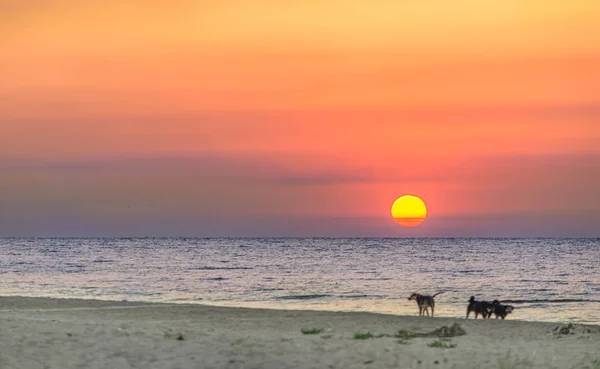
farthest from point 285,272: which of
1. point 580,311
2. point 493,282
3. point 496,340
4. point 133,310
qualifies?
point 496,340

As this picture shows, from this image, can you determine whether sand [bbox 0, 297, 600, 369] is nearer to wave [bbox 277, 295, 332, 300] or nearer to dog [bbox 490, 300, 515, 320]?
dog [bbox 490, 300, 515, 320]

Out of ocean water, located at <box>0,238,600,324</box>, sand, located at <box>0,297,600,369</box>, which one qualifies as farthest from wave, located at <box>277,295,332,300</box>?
sand, located at <box>0,297,600,369</box>

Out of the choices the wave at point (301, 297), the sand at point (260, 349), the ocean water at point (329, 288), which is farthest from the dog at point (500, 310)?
the wave at point (301, 297)

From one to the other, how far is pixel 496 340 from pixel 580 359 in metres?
3.63

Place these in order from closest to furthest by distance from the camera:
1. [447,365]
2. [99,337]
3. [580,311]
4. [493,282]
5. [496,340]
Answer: [447,365], [99,337], [496,340], [580,311], [493,282]

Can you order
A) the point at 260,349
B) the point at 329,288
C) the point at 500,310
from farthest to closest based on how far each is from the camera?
the point at 329,288, the point at 500,310, the point at 260,349

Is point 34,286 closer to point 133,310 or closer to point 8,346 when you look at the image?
point 133,310

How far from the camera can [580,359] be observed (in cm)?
1769

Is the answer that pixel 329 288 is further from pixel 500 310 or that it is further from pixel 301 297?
pixel 500 310

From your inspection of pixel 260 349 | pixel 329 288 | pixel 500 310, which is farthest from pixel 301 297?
pixel 260 349

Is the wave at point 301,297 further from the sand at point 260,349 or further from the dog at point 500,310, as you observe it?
the sand at point 260,349

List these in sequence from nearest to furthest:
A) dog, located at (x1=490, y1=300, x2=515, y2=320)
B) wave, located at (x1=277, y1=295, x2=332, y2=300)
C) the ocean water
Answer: dog, located at (x1=490, y1=300, x2=515, y2=320)
the ocean water
wave, located at (x1=277, y1=295, x2=332, y2=300)

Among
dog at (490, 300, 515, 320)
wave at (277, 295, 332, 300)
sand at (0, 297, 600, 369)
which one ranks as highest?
dog at (490, 300, 515, 320)

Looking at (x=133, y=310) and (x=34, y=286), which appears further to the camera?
(x=34, y=286)
